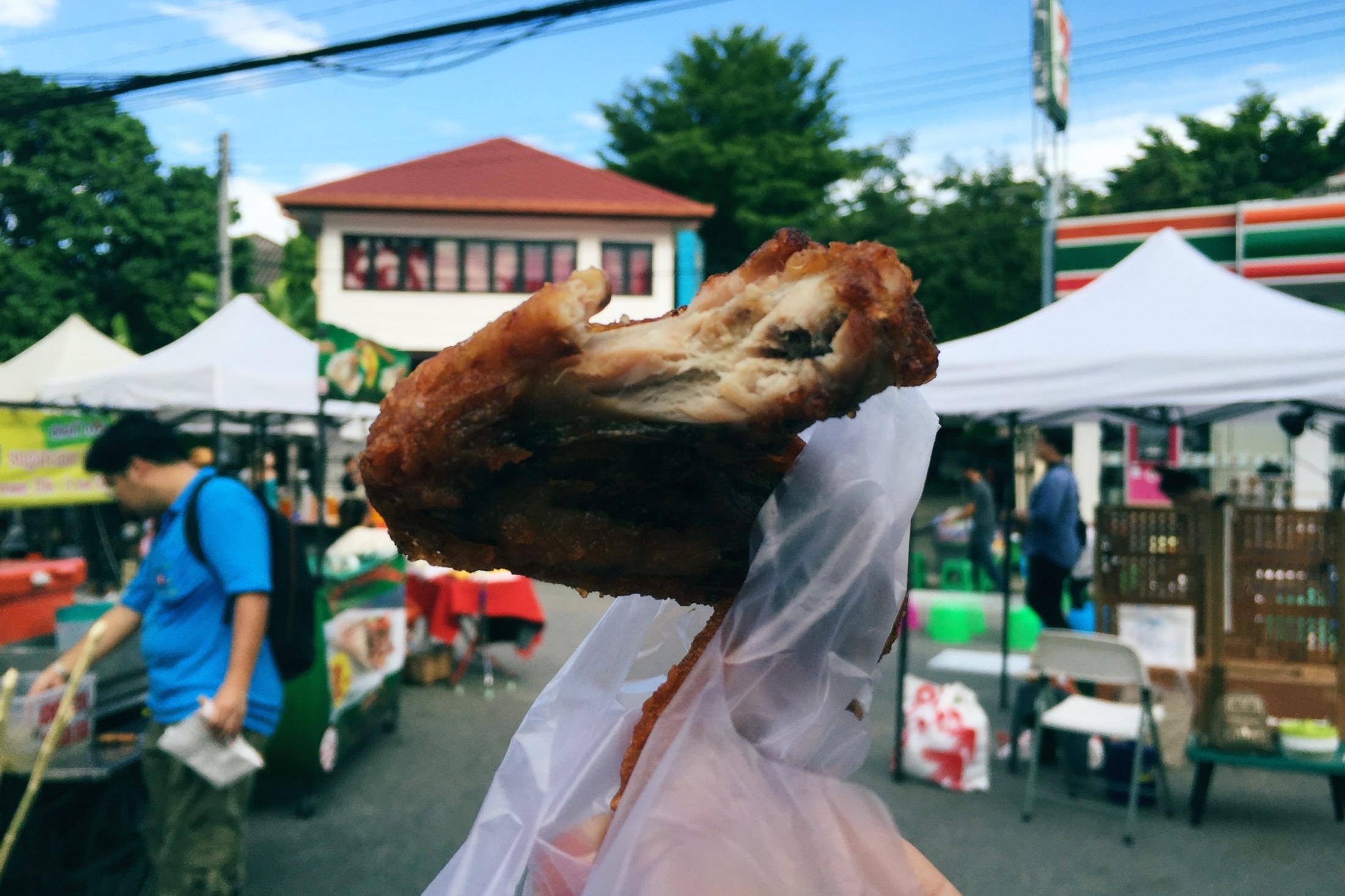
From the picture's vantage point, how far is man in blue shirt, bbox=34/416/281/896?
10.0 feet

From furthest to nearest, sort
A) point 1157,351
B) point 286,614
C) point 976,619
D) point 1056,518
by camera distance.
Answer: point 976,619 < point 1056,518 < point 1157,351 < point 286,614

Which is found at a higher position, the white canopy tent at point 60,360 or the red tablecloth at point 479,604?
the white canopy tent at point 60,360

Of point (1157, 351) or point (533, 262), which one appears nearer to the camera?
point (1157, 351)

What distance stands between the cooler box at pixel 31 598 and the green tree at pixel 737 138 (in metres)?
24.9

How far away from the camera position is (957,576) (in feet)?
48.9

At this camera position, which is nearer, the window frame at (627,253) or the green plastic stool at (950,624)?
the green plastic stool at (950,624)

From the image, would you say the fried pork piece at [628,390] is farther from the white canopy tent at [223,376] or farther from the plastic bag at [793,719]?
the white canopy tent at [223,376]

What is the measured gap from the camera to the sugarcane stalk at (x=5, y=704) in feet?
9.56

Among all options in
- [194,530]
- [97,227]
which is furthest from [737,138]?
[194,530]

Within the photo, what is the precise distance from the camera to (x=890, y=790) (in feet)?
20.0

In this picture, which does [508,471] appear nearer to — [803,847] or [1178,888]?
[803,847]

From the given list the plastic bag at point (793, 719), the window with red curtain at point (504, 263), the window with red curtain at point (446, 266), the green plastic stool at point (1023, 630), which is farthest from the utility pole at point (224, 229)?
the plastic bag at point (793, 719)

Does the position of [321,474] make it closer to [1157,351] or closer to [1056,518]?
[1157,351]

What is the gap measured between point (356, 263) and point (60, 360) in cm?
1262
